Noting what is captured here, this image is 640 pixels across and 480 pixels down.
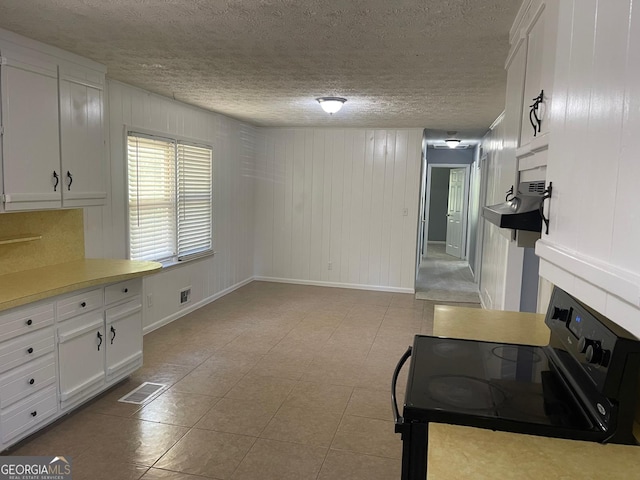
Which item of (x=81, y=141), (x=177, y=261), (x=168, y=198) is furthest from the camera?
(x=177, y=261)

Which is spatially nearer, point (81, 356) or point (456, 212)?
point (81, 356)

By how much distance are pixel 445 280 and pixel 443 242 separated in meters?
5.20

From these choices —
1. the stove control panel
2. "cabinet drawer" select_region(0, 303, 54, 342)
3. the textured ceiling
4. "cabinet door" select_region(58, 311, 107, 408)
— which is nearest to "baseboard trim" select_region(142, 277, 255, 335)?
"cabinet door" select_region(58, 311, 107, 408)

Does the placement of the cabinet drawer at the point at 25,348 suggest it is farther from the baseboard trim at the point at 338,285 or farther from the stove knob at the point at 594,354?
the baseboard trim at the point at 338,285

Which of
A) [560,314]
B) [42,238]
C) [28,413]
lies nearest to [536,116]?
[560,314]

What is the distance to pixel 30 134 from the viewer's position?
9.37 ft

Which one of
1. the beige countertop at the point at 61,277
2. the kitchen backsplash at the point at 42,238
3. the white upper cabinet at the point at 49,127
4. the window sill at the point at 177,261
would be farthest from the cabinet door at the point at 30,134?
the window sill at the point at 177,261

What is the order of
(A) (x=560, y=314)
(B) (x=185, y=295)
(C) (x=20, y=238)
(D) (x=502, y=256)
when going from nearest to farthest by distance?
1. (A) (x=560, y=314)
2. (C) (x=20, y=238)
3. (D) (x=502, y=256)
4. (B) (x=185, y=295)

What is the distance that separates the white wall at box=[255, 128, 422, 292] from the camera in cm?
682

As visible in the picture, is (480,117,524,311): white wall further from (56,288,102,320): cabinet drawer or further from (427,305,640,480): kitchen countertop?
(56,288,102,320): cabinet drawer

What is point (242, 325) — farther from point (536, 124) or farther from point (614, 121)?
point (614, 121)

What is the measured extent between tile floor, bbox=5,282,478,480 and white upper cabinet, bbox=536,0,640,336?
6.39ft

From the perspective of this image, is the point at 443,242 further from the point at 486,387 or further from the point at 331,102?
the point at 486,387

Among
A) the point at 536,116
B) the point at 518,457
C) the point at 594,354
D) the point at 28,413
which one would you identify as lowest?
the point at 28,413
